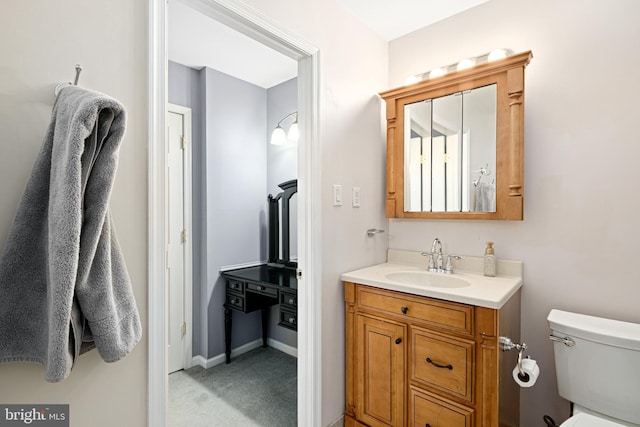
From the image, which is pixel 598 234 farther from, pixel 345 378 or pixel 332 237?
pixel 345 378

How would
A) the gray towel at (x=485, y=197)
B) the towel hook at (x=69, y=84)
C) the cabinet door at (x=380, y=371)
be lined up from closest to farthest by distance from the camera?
the towel hook at (x=69, y=84) < the cabinet door at (x=380, y=371) < the gray towel at (x=485, y=197)

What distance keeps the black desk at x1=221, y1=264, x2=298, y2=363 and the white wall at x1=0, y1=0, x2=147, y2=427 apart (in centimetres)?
124

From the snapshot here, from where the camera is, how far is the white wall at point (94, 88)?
823 millimetres

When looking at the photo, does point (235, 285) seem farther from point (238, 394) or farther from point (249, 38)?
point (249, 38)

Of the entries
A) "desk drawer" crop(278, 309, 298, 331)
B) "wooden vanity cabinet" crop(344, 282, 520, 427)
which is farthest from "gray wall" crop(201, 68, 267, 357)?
"wooden vanity cabinet" crop(344, 282, 520, 427)

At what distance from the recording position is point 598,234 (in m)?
1.51

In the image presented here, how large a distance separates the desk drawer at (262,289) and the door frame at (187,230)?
1.70ft

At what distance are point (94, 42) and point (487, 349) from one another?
1.73 meters

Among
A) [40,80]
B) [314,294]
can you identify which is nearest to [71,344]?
[40,80]

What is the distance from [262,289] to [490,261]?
150 centimetres

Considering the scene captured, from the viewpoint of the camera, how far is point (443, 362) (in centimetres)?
143

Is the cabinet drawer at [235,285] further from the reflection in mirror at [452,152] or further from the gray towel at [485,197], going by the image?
the gray towel at [485,197]

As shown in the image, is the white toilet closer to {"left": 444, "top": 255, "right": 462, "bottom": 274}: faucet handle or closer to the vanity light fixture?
{"left": 444, "top": 255, "right": 462, "bottom": 274}: faucet handle

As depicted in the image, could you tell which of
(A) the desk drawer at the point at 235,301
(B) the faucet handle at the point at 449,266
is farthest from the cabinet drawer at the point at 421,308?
(A) the desk drawer at the point at 235,301
